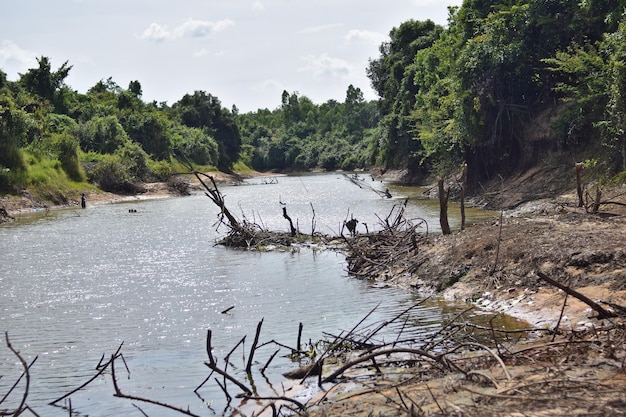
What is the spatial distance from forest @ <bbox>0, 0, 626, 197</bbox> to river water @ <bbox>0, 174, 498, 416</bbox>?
27.4 feet

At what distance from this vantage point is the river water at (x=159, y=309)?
9.59 m

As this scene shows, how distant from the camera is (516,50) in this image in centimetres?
3219

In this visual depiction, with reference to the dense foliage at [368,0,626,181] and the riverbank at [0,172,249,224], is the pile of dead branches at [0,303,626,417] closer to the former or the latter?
the dense foliage at [368,0,626,181]

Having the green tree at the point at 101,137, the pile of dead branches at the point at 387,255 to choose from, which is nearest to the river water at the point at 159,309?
the pile of dead branches at the point at 387,255

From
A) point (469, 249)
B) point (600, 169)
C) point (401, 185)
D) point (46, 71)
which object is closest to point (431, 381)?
point (469, 249)

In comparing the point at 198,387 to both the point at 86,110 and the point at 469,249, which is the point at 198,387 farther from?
the point at 86,110

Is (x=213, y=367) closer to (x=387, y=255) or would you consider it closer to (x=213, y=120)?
(x=387, y=255)

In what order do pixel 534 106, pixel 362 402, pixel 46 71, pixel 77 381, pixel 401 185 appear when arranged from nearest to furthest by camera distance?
1. pixel 362 402
2. pixel 77 381
3. pixel 534 106
4. pixel 401 185
5. pixel 46 71

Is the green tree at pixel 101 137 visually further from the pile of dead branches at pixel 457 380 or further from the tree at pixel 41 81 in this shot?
the pile of dead branches at pixel 457 380

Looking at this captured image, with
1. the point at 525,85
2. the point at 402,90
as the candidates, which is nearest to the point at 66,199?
the point at 402,90

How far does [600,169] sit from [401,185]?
28822mm

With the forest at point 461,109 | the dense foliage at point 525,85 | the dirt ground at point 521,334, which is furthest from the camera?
the forest at point 461,109

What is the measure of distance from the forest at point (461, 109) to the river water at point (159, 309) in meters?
8.36

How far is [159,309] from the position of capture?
1456cm
